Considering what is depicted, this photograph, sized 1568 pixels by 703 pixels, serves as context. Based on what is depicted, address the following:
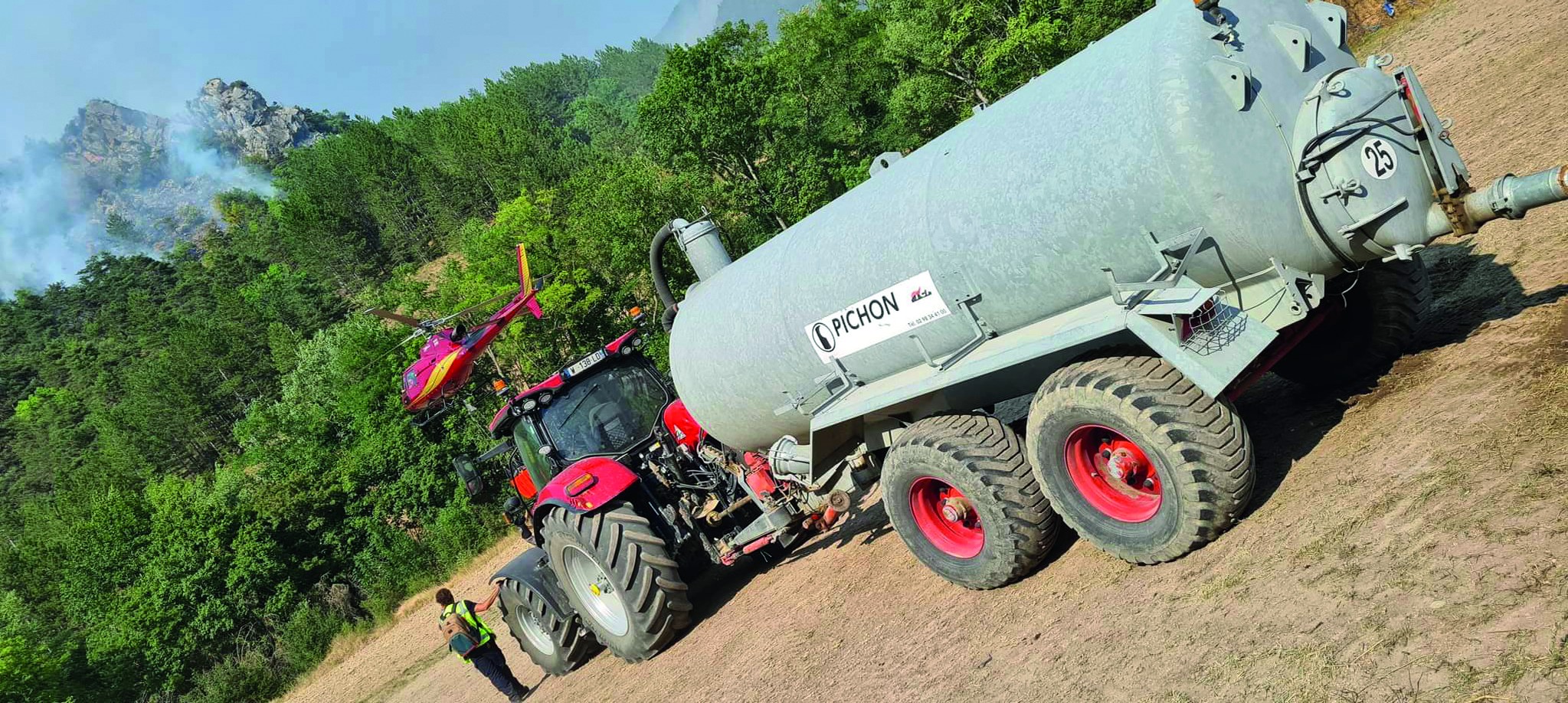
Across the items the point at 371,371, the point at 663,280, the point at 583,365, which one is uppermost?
the point at 371,371

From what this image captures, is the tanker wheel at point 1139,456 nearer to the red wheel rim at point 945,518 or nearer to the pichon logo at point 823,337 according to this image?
the red wheel rim at point 945,518

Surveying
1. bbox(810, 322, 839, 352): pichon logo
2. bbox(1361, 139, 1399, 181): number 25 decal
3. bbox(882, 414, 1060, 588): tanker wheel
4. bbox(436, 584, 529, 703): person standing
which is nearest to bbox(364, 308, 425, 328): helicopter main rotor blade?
bbox(436, 584, 529, 703): person standing

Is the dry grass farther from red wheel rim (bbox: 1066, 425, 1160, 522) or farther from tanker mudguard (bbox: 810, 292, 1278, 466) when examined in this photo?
red wheel rim (bbox: 1066, 425, 1160, 522)

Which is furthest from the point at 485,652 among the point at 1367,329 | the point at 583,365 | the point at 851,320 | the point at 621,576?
the point at 1367,329

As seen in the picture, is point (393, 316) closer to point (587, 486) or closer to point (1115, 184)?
point (587, 486)

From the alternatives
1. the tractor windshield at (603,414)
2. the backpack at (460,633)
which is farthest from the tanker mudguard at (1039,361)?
the backpack at (460,633)

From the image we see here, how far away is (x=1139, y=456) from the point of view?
17.0 feet

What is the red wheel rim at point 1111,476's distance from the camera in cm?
528

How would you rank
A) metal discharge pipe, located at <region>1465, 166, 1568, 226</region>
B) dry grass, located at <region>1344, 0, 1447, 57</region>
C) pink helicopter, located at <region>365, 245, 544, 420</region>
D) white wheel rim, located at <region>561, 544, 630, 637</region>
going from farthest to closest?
dry grass, located at <region>1344, 0, 1447, 57</region> → pink helicopter, located at <region>365, 245, 544, 420</region> → white wheel rim, located at <region>561, 544, 630, 637</region> → metal discharge pipe, located at <region>1465, 166, 1568, 226</region>

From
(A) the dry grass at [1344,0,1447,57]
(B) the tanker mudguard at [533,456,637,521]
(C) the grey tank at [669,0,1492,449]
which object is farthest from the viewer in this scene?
(A) the dry grass at [1344,0,1447,57]

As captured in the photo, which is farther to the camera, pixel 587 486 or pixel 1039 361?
pixel 587 486

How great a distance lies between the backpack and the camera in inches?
378

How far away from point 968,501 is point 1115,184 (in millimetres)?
2295

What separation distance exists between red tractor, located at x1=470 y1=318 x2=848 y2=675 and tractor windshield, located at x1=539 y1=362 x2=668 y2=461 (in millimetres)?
12
